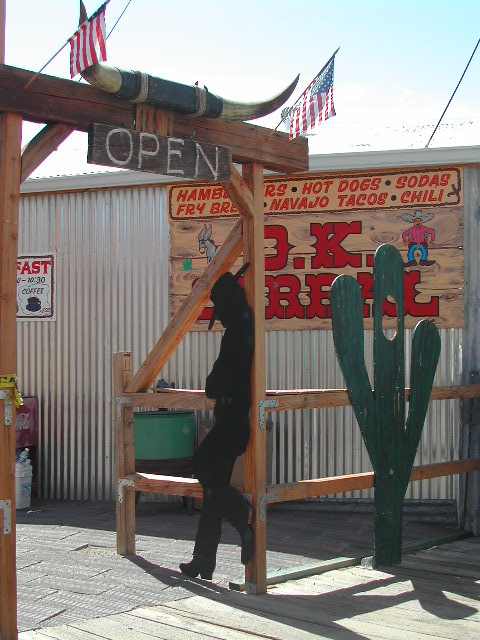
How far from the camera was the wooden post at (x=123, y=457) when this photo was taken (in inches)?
289

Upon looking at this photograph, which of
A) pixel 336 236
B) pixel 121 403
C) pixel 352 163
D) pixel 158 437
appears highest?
pixel 352 163

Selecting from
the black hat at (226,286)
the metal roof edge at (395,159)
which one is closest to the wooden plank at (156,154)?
the black hat at (226,286)

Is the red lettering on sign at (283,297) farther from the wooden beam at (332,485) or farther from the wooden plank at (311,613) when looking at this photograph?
the wooden plank at (311,613)

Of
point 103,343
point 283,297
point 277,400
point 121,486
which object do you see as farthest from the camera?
point 103,343

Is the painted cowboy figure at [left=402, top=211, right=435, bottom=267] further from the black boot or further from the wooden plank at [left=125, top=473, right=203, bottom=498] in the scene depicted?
the black boot

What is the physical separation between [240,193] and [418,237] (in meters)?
3.55

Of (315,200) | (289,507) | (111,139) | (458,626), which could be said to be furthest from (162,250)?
(458,626)

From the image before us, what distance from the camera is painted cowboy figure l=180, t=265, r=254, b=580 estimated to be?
637 centimetres

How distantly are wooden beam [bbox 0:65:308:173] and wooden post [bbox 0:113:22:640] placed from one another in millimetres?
195

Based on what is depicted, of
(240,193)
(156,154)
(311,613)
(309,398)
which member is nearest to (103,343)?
(309,398)

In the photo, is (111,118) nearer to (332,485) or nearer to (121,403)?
(121,403)

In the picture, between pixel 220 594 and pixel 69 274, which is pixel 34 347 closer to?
pixel 69 274

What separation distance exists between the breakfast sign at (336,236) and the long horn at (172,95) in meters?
2.94

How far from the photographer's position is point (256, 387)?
6.38 meters
